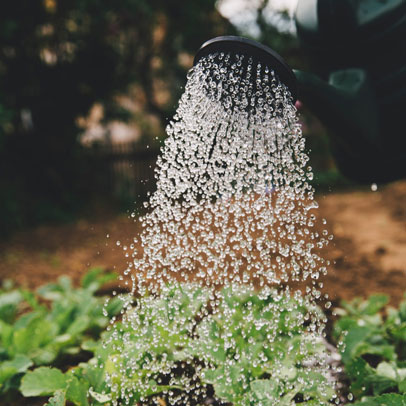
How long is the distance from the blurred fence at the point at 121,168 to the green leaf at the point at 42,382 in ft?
21.2

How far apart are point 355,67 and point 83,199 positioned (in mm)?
6148

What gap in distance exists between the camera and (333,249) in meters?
4.93

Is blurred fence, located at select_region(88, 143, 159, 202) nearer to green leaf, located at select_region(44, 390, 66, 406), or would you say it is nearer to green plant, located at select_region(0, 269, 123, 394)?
green plant, located at select_region(0, 269, 123, 394)

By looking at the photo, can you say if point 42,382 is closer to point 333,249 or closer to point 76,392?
point 76,392

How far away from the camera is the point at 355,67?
195 centimetres

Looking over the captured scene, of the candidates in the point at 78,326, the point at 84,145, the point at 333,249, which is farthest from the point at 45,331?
the point at 84,145

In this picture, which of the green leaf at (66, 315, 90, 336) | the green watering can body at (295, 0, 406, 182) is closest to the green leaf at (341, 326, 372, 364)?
the green watering can body at (295, 0, 406, 182)

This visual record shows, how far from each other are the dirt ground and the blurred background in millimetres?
17

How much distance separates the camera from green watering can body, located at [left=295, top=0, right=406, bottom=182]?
1.83m

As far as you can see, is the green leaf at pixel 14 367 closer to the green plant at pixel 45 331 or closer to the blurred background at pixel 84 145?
the green plant at pixel 45 331

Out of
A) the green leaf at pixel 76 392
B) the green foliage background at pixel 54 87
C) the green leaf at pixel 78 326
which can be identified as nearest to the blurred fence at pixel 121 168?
the green foliage background at pixel 54 87

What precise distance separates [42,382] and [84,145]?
6.08 m

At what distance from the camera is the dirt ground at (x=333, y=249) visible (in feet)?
12.8

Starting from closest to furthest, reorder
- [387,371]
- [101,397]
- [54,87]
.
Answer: [101,397] < [387,371] < [54,87]
